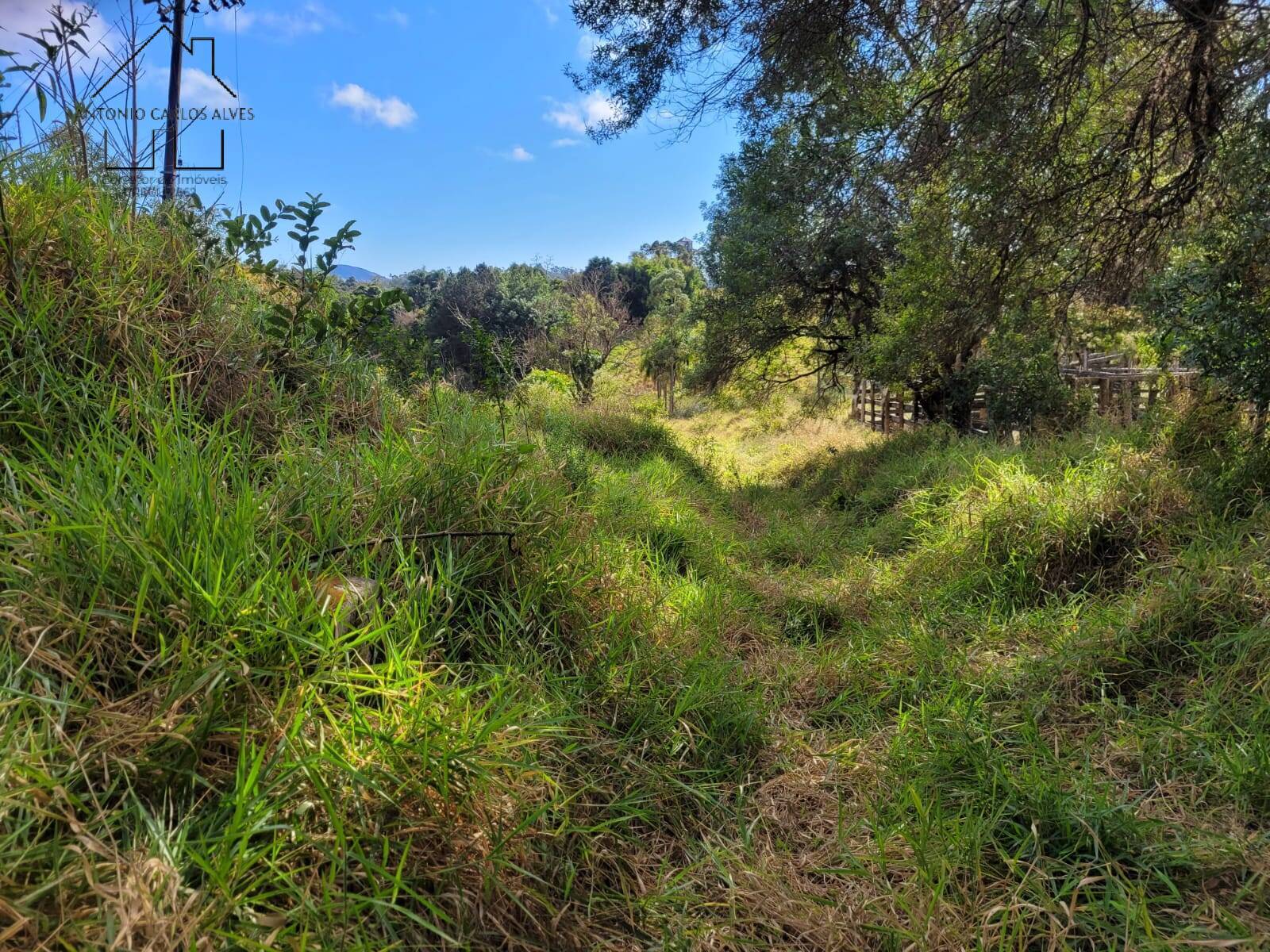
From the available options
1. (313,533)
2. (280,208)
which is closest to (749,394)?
(280,208)

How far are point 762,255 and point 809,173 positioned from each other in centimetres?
618

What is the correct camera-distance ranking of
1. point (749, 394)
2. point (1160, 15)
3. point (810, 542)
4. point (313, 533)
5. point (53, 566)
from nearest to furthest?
1. point (53, 566)
2. point (313, 533)
3. point (1160, 15)
4. point (810, 542)
5. point (749, 394)

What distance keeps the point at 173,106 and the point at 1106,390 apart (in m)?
10.8

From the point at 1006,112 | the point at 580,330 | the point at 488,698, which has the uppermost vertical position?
the point at 580,330

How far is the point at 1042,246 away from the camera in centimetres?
474

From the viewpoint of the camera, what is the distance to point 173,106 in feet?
10.8

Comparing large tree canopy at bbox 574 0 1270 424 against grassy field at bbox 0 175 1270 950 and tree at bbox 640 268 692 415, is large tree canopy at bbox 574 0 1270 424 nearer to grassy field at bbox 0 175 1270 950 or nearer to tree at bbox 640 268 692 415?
grassy field at bbox 0 175 1270 950

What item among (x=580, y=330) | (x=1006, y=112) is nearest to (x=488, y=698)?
(x=1006, y=112)

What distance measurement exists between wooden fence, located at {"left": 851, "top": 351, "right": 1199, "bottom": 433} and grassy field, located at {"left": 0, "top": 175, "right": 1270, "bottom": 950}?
301 cm

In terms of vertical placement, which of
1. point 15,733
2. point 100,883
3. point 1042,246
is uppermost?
point 1042,246

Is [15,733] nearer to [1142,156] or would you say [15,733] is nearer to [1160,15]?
[1160,15]

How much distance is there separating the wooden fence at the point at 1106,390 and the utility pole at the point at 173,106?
6.45 m

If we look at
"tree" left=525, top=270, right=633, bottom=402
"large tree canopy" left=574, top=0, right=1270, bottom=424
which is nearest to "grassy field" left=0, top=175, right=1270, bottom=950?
"large tree canopy" left=574, top=0, right=1270, bottom=424

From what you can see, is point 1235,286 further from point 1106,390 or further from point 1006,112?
point 1106,390
